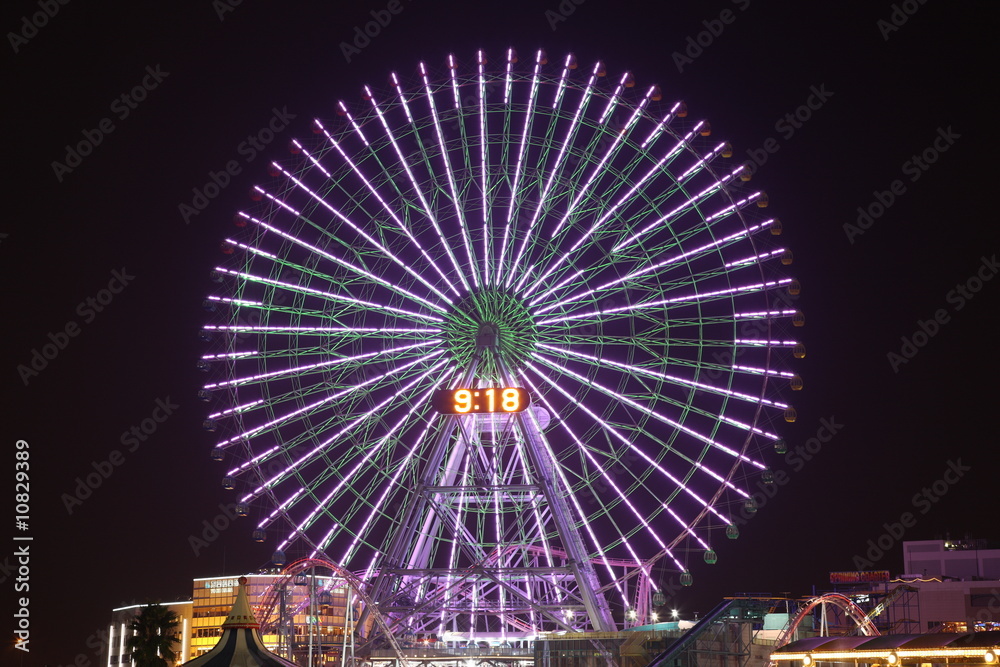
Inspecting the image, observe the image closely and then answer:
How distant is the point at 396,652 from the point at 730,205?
64.3 feet

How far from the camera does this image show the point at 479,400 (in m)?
42.4

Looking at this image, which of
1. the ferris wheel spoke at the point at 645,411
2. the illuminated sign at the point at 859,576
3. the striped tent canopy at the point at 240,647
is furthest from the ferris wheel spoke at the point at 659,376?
the illuminated sign at the point at 859,576

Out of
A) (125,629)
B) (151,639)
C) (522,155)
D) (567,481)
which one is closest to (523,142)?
(522,155)

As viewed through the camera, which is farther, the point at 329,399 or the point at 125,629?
the point at 125,629

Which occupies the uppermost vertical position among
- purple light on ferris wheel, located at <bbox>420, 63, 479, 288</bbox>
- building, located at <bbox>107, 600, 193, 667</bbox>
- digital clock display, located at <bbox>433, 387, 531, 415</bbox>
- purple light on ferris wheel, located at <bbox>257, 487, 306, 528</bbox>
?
purple light on ferris wheel, located at <bbox>420, 63, 479, 288</bbox>

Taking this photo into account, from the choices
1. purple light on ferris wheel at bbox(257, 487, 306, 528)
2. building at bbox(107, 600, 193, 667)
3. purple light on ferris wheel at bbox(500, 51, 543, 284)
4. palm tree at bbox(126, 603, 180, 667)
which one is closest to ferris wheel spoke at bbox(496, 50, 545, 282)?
purple light on ferris wheel at bbox(500, 51, 543, 284)

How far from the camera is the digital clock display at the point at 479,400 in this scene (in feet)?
139

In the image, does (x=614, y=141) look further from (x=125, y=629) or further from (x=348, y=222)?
(x=125, y=629)

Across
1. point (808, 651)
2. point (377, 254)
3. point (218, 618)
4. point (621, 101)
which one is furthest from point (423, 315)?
point (218, 618)

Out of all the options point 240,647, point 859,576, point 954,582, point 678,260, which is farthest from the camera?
point 859,576

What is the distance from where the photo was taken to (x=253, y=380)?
4197 centimetres

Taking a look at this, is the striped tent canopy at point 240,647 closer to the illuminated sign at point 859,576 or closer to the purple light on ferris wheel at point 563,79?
the purple light on ferris wheel at point 563,79

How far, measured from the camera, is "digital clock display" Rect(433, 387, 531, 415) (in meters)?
42.3

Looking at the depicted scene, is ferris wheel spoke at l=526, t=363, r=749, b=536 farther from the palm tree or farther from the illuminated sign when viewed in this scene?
the illuminated sign
